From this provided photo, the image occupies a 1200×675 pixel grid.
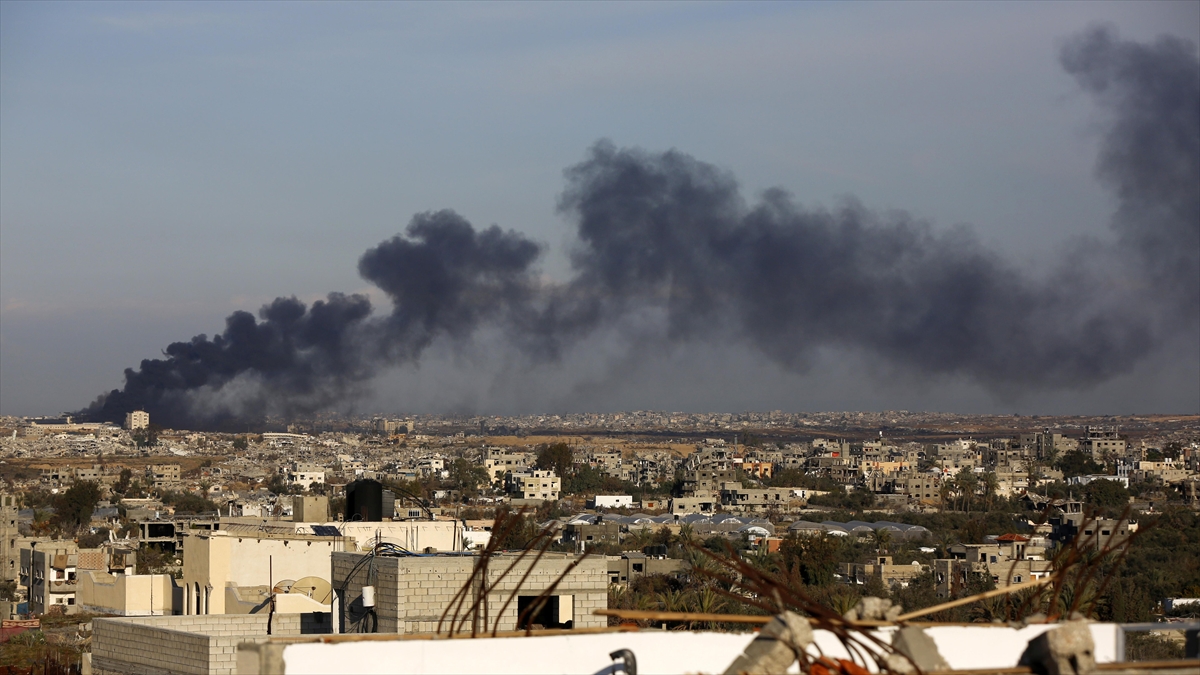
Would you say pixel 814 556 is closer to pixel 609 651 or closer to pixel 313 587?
pixel 313 587

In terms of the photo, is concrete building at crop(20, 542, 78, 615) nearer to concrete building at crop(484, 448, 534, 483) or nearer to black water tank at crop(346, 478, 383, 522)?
black water tank at crop(346, 478, 383, 522)

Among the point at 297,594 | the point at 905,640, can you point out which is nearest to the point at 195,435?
the point at 297,594

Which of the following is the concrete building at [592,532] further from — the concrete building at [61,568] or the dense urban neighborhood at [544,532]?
the concrete building at [61,568]

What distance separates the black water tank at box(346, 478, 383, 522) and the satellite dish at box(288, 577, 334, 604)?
23.3 ft

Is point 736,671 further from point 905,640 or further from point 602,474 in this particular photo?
point 602,474

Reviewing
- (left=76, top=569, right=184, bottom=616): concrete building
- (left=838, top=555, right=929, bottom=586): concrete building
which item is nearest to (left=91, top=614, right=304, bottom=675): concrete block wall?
(left=76, top=569, right=184, bottom=616): concrete building

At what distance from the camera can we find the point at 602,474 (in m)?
124

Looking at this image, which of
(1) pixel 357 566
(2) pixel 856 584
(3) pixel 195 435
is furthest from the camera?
(3) pixel 195 435

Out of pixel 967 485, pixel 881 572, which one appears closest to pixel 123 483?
pixel 967 485

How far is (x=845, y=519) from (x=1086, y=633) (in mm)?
79090

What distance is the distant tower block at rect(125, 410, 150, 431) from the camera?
17388cm

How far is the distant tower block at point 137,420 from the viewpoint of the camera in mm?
173875

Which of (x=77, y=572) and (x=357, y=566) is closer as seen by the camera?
(x=357, y=566)

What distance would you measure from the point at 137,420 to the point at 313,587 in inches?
6244
